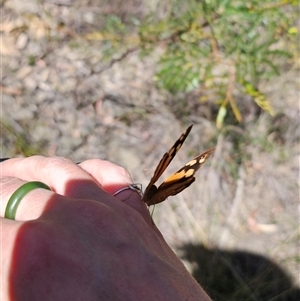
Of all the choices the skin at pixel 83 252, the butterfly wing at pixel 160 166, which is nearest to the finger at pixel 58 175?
the skin at pixel 83 252

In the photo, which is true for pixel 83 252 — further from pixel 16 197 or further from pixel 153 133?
pixel 153 133

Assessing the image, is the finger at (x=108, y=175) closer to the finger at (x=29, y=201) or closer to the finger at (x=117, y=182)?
the finger at (x=117, y=182)

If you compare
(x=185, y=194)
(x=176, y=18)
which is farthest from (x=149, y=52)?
(x=185, y=194)

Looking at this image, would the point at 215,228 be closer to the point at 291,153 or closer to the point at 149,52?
the point at 291,153

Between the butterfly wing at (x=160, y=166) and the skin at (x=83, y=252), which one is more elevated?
the butterfly wing at (x=160, y=166)

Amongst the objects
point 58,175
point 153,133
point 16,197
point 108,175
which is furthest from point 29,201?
point 153,133

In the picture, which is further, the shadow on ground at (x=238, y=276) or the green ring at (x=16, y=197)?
the shadow on ground at (x=238, y=276)

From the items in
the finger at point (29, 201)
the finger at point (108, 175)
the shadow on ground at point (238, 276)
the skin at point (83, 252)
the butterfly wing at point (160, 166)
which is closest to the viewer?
the skin at point (83, 252)
